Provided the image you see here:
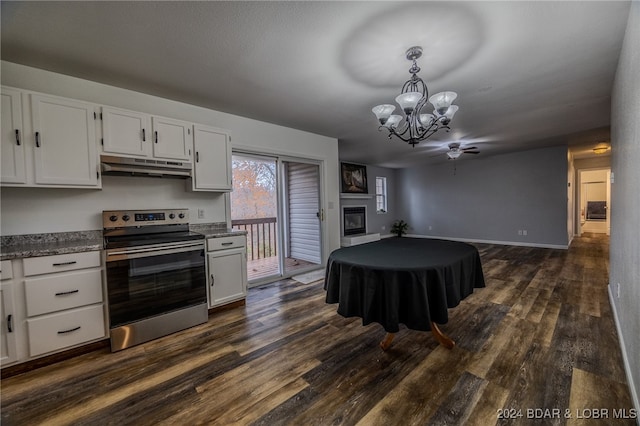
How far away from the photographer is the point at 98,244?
2.22m

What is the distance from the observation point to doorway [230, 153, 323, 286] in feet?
13.2

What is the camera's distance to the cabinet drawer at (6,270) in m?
1.82

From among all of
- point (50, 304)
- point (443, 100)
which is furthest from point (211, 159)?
point (443, 100)

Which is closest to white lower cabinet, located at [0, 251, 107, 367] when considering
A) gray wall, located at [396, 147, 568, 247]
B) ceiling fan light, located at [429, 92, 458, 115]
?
ceiling fan light, located at [429, 92, 458, 115]

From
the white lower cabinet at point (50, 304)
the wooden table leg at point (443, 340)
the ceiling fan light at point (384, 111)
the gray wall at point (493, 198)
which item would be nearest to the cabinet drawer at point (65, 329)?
the white lower cabinet at point (50, 304)

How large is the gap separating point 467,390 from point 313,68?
269 cm

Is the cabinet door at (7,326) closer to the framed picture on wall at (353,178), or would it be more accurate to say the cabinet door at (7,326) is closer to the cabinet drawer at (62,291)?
the cabinet drawer at (62,291)

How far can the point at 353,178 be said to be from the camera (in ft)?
24.5

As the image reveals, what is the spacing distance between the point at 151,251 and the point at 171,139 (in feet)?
3.89

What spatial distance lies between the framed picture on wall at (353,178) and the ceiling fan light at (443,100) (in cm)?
498

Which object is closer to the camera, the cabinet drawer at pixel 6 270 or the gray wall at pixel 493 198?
the cabinet drawer at pixel 6 270

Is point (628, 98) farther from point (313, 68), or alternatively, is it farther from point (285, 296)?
point (285, 296)

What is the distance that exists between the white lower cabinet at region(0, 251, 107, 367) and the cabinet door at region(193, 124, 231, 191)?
1.21 m

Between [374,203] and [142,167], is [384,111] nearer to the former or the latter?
[142,167]
